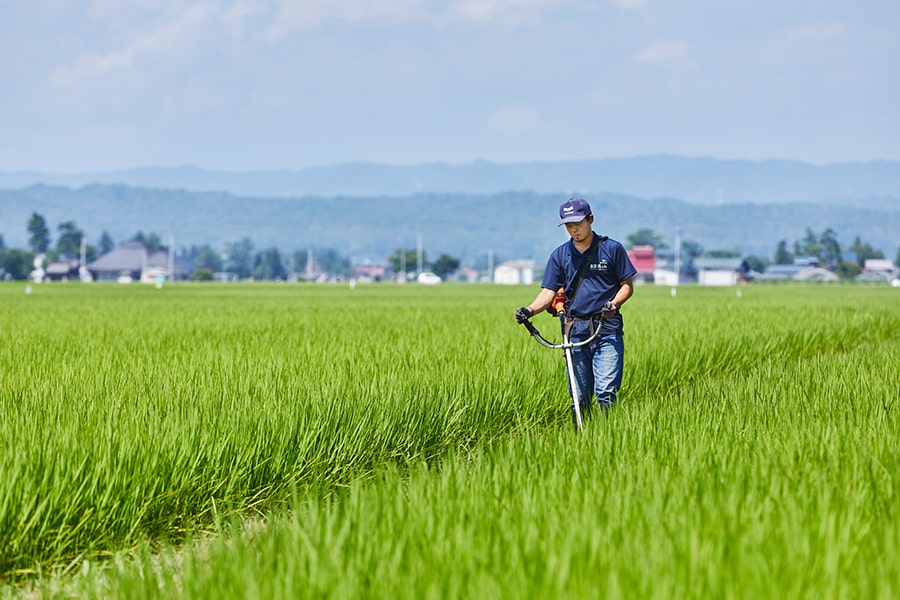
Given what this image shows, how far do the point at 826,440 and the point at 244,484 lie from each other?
2.94 m

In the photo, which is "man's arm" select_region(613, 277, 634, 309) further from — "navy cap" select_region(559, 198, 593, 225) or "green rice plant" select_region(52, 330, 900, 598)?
"green rice plant" select_region(52, 330, 900, 598)

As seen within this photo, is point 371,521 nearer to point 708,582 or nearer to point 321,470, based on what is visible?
point 708,582

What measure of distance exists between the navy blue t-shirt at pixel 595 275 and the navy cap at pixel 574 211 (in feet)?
1.28

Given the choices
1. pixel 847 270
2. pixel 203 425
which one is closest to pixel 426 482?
pixel 203 425

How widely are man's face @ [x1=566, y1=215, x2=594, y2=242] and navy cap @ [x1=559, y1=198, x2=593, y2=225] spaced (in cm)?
5

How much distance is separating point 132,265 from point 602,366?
18078cm

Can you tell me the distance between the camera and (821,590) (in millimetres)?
2816

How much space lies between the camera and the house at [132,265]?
17512 cm

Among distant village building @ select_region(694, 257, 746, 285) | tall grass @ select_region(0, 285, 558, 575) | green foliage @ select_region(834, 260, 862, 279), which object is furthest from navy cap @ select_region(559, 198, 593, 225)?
green foliage @ select_region(834, 260, 862, 279)

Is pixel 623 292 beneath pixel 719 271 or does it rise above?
above

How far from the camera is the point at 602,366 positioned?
23.2 ft

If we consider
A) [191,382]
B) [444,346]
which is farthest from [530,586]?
[444,346]

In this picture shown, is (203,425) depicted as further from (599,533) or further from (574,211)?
(599,533)

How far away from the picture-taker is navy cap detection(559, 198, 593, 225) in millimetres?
6484
